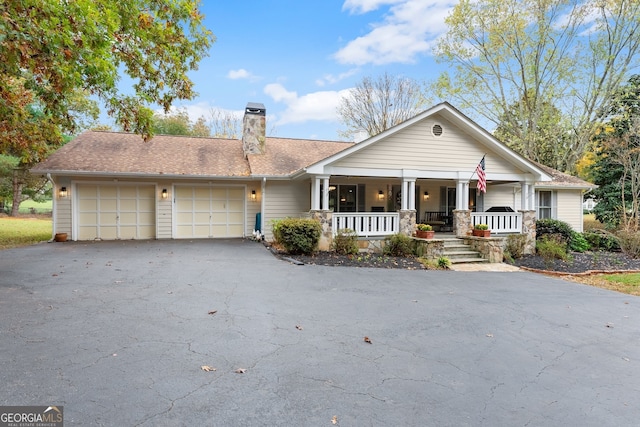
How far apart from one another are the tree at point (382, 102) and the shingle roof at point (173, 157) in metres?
11.0

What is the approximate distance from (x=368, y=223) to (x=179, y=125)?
2096cm

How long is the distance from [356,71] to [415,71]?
14.2 ft

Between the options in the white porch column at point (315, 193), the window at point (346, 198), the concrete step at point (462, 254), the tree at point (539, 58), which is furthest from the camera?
the tree at point (539, 58)

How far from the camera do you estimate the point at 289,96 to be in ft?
97.5

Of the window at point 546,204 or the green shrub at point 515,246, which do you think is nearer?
the green shrub at point 515,246

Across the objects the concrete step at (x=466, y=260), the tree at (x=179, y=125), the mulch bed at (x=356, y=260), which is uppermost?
the tree at (x=179, y=125)

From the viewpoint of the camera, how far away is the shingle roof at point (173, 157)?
12.3 metres

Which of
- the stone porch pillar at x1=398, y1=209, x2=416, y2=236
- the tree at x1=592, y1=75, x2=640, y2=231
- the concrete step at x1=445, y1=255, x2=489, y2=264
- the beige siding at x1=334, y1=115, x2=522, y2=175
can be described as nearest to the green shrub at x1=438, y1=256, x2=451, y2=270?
the concrete step at x1=445, y1=255, x2=489, y2=264

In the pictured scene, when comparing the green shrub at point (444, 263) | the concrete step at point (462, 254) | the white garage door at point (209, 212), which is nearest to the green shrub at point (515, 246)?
the concrete step at point (462, 254)

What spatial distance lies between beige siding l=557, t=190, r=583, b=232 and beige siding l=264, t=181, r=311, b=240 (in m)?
12.3

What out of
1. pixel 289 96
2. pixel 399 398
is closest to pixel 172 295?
pixel 399 398

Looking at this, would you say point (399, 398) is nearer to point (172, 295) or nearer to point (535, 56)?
point (172, 295)

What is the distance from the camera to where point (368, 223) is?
11.5 m

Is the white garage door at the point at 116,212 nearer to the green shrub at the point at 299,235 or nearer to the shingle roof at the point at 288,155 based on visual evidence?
the shingle roof at the point at 288,155
